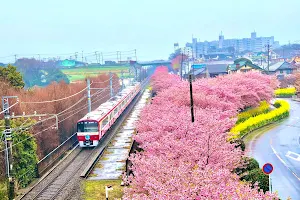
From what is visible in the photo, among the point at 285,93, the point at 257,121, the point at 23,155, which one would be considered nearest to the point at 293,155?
the point at 257,121

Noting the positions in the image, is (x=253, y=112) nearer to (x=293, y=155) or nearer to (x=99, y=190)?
(x=293, y=155)

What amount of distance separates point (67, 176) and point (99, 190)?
149 inches

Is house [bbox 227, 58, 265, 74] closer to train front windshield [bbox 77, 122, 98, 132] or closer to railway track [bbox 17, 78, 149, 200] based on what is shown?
train front windshield [bbox 77, 122, 98, 132]

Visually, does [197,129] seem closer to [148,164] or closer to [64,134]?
[148,164]

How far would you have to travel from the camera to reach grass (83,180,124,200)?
18.9 m

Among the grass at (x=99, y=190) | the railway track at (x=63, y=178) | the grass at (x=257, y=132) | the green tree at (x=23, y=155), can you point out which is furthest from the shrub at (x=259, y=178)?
the grass at (x=257, y=132)

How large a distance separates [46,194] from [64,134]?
15.7 m

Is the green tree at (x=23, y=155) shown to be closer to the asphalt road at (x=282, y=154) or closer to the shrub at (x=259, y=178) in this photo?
the shrub at (x=259, y=178)

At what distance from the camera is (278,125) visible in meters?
35.4

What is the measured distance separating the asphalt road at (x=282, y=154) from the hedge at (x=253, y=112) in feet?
8.51

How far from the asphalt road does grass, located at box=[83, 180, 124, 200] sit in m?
7.37

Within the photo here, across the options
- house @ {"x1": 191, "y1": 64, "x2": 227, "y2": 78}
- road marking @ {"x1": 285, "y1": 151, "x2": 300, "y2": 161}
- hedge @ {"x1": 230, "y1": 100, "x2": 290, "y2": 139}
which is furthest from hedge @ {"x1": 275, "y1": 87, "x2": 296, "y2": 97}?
road marking @ {"x1": 285, "y1": 151, "x2": 300, "y2": 161}

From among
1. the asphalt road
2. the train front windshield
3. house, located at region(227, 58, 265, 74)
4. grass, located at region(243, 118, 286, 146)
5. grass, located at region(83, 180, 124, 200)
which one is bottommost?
grass, located at region(83, 180, 124, 200)

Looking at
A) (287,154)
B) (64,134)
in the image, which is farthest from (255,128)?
(64,134)
